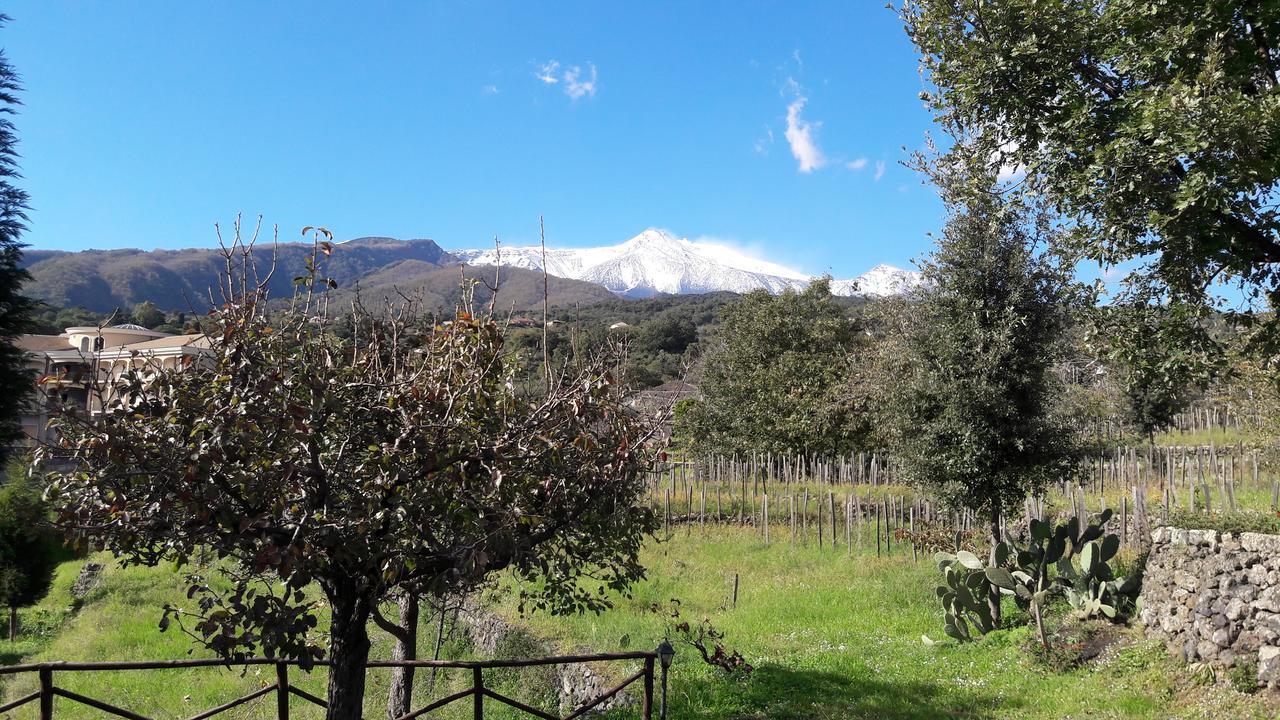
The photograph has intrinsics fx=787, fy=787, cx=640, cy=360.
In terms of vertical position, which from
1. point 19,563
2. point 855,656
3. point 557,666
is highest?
point 855,656

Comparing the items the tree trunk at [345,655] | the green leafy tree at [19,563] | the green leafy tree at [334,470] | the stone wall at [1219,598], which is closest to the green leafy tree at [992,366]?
the stone wall at [1219,598]

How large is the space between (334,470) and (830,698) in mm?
6634

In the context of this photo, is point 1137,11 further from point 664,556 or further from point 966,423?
point 664,556

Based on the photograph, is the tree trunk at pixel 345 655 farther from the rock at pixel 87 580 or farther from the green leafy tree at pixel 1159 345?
the rock at pixel 87 580

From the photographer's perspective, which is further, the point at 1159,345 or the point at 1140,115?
the point at 1159,345

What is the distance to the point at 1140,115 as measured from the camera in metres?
8.22

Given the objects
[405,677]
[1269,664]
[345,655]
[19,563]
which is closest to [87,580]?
[19,563]

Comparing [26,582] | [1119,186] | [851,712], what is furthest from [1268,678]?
[26,582]

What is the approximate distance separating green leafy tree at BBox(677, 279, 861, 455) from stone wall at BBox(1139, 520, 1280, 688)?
1887cm

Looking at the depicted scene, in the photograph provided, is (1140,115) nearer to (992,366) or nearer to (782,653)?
(992,366)

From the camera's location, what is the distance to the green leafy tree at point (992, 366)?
12891 millimetres

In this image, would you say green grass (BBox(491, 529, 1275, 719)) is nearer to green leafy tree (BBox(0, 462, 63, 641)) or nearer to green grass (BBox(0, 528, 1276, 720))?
green grass (BBox(0, 528, 1276, 720))

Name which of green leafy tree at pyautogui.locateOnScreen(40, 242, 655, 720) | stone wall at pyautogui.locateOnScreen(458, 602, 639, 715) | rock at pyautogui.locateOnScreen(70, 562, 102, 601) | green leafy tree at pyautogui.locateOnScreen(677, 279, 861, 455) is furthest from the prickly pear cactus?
rock at pyautogui.locateOnScreen(70, 562, 102, 601)

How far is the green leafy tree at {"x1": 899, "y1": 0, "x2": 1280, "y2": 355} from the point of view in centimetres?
763
